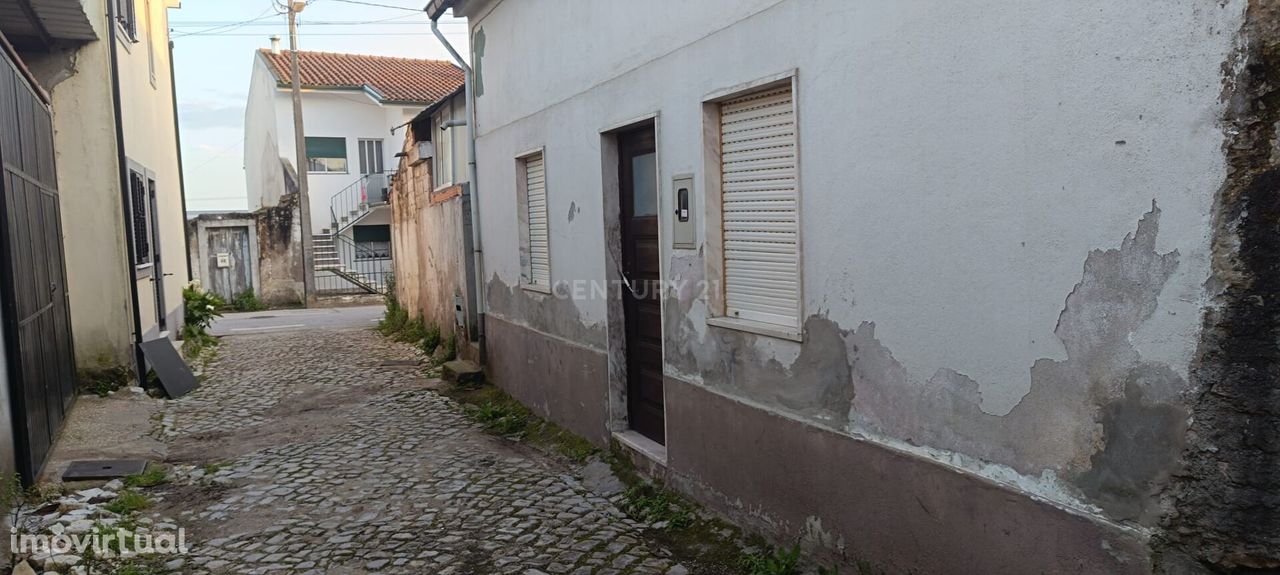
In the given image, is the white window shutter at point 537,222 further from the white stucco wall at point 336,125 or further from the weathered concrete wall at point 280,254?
the white stucco wall at point 336,125

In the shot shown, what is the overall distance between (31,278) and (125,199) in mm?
3192

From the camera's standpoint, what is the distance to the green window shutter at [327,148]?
27.2 metres

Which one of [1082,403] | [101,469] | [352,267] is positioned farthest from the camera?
[352,267]

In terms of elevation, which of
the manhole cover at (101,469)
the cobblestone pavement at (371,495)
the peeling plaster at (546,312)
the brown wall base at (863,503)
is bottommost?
the cobblestone pavement at (371,495)

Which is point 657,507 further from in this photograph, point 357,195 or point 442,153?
point 357,195

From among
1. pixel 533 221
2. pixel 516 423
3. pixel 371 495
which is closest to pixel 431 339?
pixel 516 423

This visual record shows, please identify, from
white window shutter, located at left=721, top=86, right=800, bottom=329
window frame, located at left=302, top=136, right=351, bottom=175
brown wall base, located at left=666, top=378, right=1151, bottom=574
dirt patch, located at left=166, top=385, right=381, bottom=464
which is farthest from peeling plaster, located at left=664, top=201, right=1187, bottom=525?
window frame, located at left=302, top=136, right=351, bottom=175

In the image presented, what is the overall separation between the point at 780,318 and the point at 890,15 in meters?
1.59

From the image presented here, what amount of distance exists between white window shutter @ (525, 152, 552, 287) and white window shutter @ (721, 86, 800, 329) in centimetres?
283

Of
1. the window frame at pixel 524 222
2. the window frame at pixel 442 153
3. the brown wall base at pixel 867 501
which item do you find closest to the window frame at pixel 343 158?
the window frame at pixel 442 153

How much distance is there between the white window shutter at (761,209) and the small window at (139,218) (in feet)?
23.9

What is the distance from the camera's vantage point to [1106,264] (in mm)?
2531

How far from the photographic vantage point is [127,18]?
404 inches

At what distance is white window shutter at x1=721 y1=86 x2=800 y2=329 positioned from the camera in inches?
161
